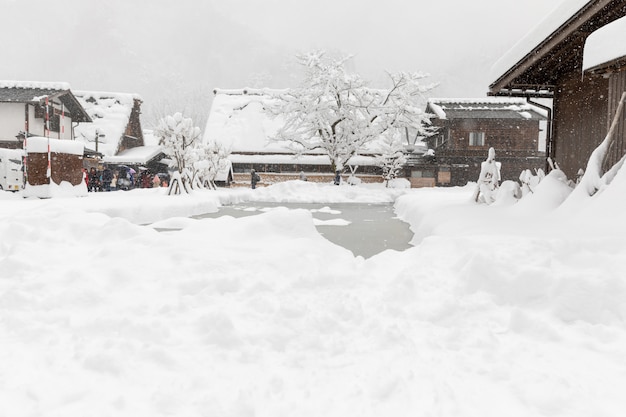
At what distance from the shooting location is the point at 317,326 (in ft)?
10.8

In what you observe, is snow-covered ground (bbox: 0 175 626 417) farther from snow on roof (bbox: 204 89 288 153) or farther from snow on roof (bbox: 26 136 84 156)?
snow on roof (bbox: 204 89 288 153)

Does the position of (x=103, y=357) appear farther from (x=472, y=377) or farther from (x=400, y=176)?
(x=400, y=176)

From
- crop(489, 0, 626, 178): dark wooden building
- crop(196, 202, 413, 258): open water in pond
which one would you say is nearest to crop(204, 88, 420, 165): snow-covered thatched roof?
crop(196, 202, 413, 258): open water in pond

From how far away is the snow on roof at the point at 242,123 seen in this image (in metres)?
34.3

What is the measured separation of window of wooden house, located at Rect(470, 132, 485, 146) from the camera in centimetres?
3312

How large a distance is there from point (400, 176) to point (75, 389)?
106ft

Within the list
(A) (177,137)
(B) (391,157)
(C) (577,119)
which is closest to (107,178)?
(A) (177,137)

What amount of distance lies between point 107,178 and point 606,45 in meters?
27.8

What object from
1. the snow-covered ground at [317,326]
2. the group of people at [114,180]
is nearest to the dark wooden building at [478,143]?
the group of people at [114,180]

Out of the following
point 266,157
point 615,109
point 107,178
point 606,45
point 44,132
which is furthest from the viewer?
point 266,157

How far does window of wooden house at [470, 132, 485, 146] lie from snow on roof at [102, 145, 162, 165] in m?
23.7

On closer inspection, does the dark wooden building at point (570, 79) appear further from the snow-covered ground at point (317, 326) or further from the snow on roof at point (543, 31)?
the snow-covered ground at point (317, 326)

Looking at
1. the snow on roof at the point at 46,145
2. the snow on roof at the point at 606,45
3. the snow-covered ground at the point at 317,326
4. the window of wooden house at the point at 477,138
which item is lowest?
the snow-covered ground at the point at 317,326

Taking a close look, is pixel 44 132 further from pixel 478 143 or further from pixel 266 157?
pixel 478 143
